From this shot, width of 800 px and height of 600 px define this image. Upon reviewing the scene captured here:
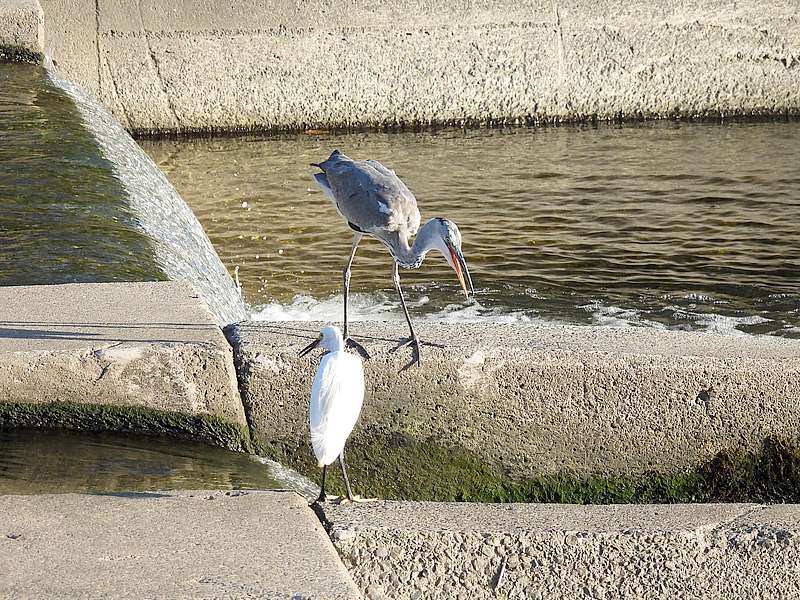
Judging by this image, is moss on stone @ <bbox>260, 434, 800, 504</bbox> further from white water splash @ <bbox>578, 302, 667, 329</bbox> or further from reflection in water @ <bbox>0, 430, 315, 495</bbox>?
white water splash @ <bbox>578, 302, 667, 329</bbox>

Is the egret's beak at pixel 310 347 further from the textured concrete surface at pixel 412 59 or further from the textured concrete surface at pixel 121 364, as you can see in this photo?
the textured concrete surface at pixel 412 59

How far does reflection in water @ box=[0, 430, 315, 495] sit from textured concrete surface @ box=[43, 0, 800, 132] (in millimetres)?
8136

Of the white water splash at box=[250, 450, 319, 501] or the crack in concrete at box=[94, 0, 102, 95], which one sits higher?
the crack in concrete at box=[94, 0, 102, 95]

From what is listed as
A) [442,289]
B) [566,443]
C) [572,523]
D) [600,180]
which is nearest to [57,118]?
[442,289]

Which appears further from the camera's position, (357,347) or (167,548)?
(357,347)

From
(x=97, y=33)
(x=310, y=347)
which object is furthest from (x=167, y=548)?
(x=97, y=33)

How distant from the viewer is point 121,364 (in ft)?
10.7

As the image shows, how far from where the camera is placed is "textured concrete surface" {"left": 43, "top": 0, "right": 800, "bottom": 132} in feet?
35.4

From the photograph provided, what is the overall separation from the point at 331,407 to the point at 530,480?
3.00 feet

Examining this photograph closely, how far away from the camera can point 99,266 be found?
457cm

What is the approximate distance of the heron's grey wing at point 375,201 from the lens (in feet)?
12.7

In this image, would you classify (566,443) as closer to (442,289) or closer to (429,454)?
(429,454)

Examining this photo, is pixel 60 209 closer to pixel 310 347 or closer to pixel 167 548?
pixel 310 347

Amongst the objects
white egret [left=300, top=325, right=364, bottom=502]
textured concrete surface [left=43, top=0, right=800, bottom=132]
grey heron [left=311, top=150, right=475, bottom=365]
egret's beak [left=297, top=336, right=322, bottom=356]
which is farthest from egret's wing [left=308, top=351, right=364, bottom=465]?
textured concrete surface [left=43, top=0, right=800, bottom=132]
